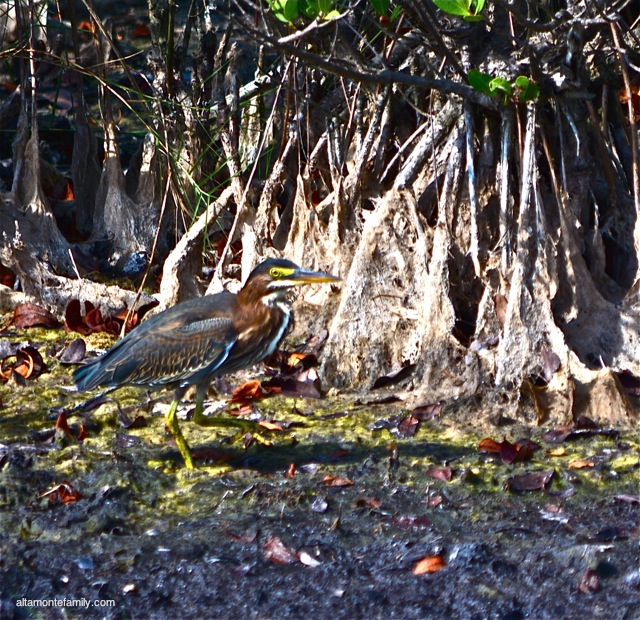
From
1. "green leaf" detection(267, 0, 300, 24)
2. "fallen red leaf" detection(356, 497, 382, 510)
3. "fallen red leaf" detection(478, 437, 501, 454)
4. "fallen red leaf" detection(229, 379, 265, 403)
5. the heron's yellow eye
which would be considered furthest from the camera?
"fallen red leaf" detection(229, 379, 265, 403)

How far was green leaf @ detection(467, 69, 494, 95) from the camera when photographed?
575 cm

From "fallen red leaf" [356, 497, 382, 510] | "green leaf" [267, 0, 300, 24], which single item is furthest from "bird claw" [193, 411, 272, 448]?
"green leaf" [267, 0, 300, 24]

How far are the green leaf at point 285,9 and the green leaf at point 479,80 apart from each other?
1086mm

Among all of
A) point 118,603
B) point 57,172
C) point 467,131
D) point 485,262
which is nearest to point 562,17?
point 467,131

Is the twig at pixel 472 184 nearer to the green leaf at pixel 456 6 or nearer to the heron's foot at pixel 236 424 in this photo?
the green leaf at pixel 456 6

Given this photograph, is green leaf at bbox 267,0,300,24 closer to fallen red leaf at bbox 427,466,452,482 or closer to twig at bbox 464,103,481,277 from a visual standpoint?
twig at bbox 464,103,481,277

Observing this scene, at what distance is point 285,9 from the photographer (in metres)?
5.12

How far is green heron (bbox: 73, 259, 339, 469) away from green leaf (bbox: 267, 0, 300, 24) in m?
1.27

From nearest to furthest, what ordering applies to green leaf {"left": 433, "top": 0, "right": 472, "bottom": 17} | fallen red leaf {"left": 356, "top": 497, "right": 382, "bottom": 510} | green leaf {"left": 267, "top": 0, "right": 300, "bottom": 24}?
fallen red leaf {"left": 356, "top": 497, "right": 382, "bottom": 510} < green leaf {"left": 433, "top": 0, "right": 472, "bottom": 17} < green leaf {"left": 267, "top": 0, "right": 300, "bottom": 24}

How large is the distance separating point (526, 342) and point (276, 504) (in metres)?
1.89

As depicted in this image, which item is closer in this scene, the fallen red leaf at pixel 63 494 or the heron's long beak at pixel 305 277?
the fallen red leaf at pixel 63 494

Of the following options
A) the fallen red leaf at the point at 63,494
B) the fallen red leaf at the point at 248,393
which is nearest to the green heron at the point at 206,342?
the fallen red leaf at the point at 248,393

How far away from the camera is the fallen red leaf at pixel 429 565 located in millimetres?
4258

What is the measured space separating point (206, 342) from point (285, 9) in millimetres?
1739
